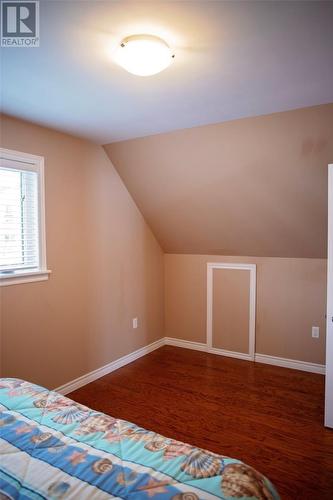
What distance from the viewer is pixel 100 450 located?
1.17 m

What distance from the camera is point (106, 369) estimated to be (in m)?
3.35

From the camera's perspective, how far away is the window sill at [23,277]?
94.1 inches

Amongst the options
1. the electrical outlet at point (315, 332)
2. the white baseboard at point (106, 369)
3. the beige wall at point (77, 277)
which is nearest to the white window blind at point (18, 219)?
the beige wall at point (77, 277)

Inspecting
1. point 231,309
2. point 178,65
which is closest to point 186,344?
point 231,309

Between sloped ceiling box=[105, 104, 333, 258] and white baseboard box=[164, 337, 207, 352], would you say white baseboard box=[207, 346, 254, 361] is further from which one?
sloped ceiling box=[105, 104, 333, 258]

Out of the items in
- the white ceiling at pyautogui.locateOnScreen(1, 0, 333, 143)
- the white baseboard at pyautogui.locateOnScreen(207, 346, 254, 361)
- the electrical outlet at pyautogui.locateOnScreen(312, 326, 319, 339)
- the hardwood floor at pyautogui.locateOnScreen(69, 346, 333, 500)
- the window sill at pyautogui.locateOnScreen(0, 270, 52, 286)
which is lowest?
the hardwood floor at pyautogui.locateOnScreen(69, 346, 333, 500)

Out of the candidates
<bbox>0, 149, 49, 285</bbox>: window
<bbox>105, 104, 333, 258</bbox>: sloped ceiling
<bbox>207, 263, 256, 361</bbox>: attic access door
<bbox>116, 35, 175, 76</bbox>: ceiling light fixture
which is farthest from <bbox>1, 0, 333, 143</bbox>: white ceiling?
<bbox>207, 263, 256, 361</bbox>: attic access door

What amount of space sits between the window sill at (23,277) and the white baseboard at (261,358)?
2.20 meters

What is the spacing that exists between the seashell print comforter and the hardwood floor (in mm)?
1045

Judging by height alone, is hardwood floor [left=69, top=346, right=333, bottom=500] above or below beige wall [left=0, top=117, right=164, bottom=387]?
below

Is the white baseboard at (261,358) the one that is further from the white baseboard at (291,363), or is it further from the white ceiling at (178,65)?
the white ceiling at (178,65)

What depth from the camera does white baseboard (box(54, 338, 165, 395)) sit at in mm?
2928

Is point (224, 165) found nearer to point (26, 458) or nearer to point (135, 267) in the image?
point (135, 267)

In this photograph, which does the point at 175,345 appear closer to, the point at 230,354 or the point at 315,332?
the point at 230,354
